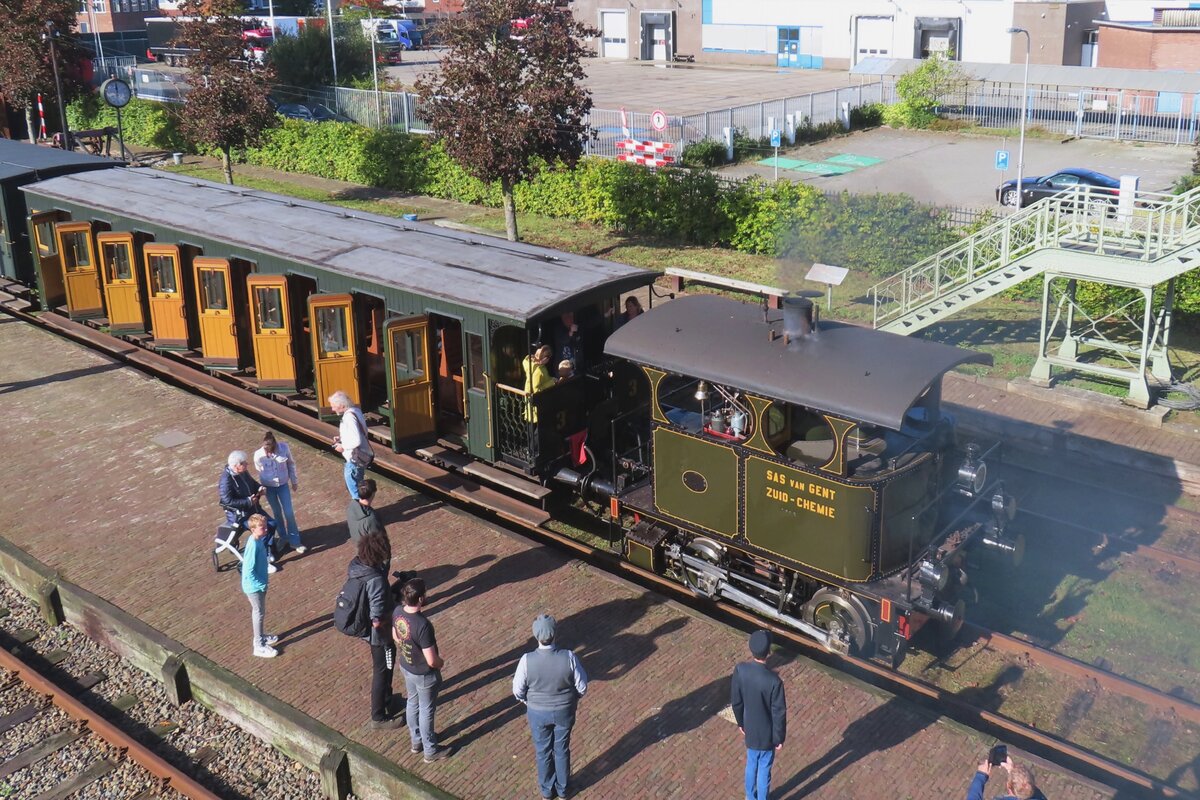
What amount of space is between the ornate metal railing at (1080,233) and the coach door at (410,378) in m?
8.97

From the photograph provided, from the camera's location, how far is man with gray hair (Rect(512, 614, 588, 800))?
8492mm

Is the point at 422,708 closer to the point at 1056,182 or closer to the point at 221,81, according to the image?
the point at 1056,182

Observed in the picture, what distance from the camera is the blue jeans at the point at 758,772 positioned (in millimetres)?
8516

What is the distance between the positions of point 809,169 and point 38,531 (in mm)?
27123

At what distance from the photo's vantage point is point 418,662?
29.5 feet

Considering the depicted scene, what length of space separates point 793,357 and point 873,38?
4972 cm

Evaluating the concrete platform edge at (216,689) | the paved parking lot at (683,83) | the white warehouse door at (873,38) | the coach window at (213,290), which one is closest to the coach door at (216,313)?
the coach window at (213,290)

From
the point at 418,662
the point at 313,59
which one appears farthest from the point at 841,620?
the point at 313,59

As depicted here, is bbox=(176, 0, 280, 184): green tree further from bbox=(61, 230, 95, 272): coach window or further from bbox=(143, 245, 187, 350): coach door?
bbox=(143, 245, 187, 350): coach door

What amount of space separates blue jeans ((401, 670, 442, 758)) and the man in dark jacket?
247cm

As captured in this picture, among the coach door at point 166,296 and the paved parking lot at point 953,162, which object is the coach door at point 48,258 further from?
the paved parking lot at point 953,162

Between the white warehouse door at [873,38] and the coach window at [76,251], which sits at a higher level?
the white warehouse door at [873,38]

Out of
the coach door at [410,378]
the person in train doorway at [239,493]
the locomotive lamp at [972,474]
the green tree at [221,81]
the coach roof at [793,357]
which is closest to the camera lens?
the coach roof at [793,357]

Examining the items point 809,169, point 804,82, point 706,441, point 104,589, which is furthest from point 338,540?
point 804,82
